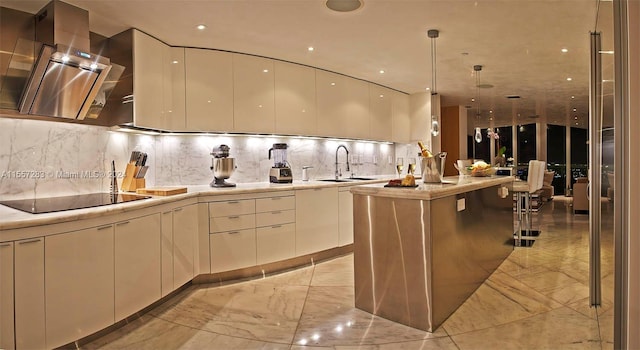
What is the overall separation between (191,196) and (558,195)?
1243 cm

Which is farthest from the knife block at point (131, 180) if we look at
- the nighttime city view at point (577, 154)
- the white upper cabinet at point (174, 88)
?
the nighttime city view at point (577, 154)

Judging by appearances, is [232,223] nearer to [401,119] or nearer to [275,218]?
[275,218]

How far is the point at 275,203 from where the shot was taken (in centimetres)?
386

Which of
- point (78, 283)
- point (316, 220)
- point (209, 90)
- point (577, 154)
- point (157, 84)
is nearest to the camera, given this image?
point (78, 283)

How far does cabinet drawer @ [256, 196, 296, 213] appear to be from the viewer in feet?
12.3

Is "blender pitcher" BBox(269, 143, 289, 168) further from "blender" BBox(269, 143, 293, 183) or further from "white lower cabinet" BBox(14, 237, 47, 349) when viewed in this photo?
"white lower cabinet" BBox(14, 237, 47, 349)

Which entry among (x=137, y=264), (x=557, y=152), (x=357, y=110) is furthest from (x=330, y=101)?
(x=557, y=152)

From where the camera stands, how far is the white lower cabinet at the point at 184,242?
123 inches

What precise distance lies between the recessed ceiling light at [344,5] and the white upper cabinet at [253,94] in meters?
1.45

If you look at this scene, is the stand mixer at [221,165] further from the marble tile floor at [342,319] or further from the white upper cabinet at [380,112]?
the white upper cabinet at [380,112]

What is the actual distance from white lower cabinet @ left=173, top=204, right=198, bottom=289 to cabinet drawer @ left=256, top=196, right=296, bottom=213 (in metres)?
0.61

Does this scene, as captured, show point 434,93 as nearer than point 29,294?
No

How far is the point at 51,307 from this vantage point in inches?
81.0

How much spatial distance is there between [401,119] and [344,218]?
2620mm
